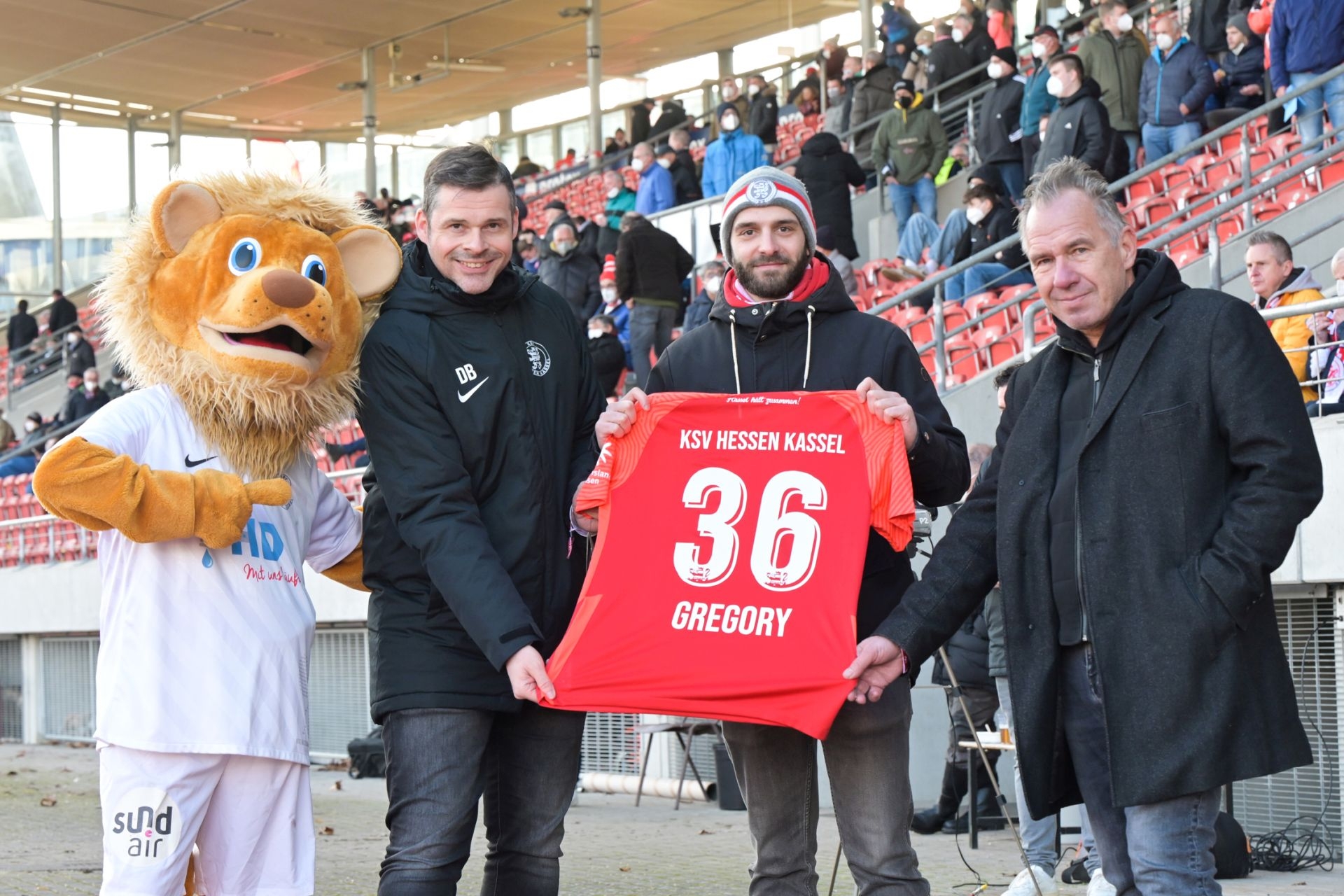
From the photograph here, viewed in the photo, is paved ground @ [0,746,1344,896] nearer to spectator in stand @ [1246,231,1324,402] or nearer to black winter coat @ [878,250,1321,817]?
spectator in stand @ [1246,231,1324,402]

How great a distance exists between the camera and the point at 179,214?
4301 millimetres

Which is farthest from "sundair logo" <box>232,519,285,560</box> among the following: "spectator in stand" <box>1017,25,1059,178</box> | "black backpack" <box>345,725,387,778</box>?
"spectator in stand" <box>1017,25,1059,178</box>

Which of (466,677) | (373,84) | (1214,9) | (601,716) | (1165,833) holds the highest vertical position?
(373,84)

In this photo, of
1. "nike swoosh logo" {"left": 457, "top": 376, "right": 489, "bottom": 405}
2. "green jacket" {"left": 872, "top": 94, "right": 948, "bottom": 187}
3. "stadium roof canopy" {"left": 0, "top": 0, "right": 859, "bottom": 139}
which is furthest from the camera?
"stadium roof canopy" {"left": 0, "top": 0, "right": 859, "bottom": 139}

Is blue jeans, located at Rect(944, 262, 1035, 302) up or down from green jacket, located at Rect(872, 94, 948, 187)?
down

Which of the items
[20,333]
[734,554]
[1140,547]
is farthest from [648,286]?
[20,333]

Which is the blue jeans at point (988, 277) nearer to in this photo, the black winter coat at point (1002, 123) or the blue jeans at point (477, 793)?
the black winter coat at point (1002, 123)

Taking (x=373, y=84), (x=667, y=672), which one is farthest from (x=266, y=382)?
(x=373, y=84)

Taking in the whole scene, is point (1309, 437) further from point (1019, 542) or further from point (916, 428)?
point (916, 428)

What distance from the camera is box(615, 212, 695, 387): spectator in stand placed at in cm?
1380

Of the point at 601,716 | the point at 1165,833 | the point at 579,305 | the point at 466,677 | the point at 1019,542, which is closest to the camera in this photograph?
the point at 1165,833

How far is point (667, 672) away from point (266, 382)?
1.33m

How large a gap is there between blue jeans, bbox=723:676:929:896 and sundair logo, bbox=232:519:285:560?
4.26ft

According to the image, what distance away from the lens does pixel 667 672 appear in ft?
12.5
